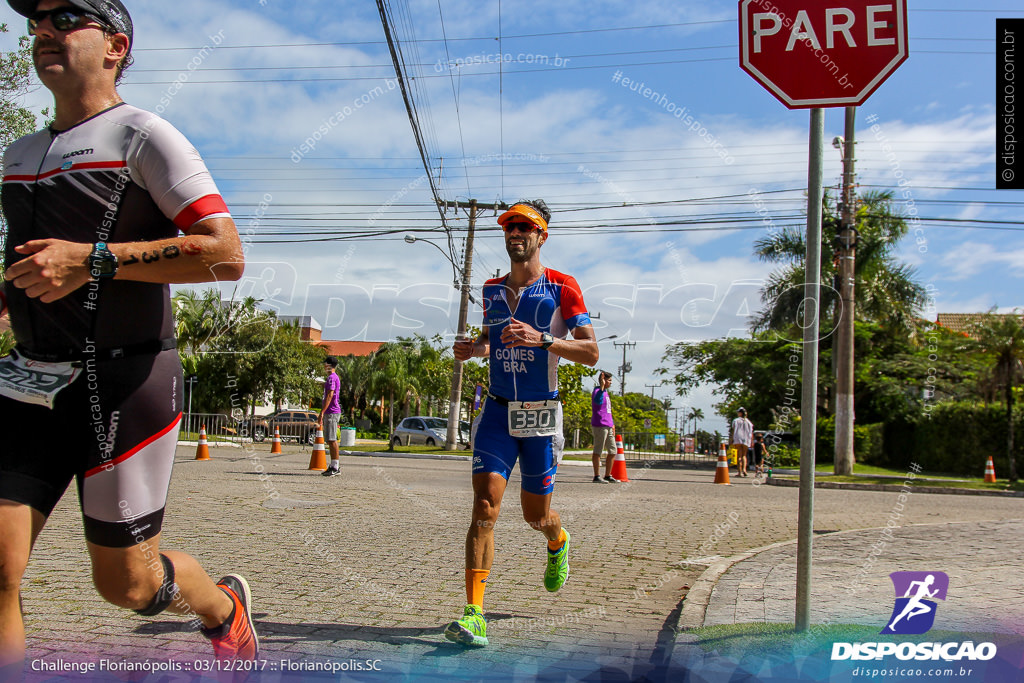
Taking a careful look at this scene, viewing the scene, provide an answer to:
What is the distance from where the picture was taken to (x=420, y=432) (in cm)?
3353

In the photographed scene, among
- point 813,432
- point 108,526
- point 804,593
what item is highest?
point 813,432

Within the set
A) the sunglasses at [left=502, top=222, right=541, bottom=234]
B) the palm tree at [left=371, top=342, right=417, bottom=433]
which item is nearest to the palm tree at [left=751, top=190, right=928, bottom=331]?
the sunglasses at [left=502, top=222, right=541, bottom=234]

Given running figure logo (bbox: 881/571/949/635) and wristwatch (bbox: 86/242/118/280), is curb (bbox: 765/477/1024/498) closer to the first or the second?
running figure logo (bbox: 881/571/949/635)

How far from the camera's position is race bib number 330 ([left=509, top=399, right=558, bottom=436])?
446 cm

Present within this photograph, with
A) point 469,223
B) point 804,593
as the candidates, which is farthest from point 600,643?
point 469,223

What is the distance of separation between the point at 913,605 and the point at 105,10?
447 cm

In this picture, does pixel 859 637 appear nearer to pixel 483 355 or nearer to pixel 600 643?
pixel 600 643

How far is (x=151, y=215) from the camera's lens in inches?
100

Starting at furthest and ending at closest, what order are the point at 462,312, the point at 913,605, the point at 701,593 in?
the point at 462,312 < the point at 701,593 < the point at 913,605

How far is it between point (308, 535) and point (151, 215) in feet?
16.7

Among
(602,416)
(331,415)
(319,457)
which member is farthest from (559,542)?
(319,457)

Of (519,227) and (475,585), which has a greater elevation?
(519,227)

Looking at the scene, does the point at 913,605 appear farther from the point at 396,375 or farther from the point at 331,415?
the point at 396,375

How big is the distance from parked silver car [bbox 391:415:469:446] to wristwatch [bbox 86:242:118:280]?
1222 inches
